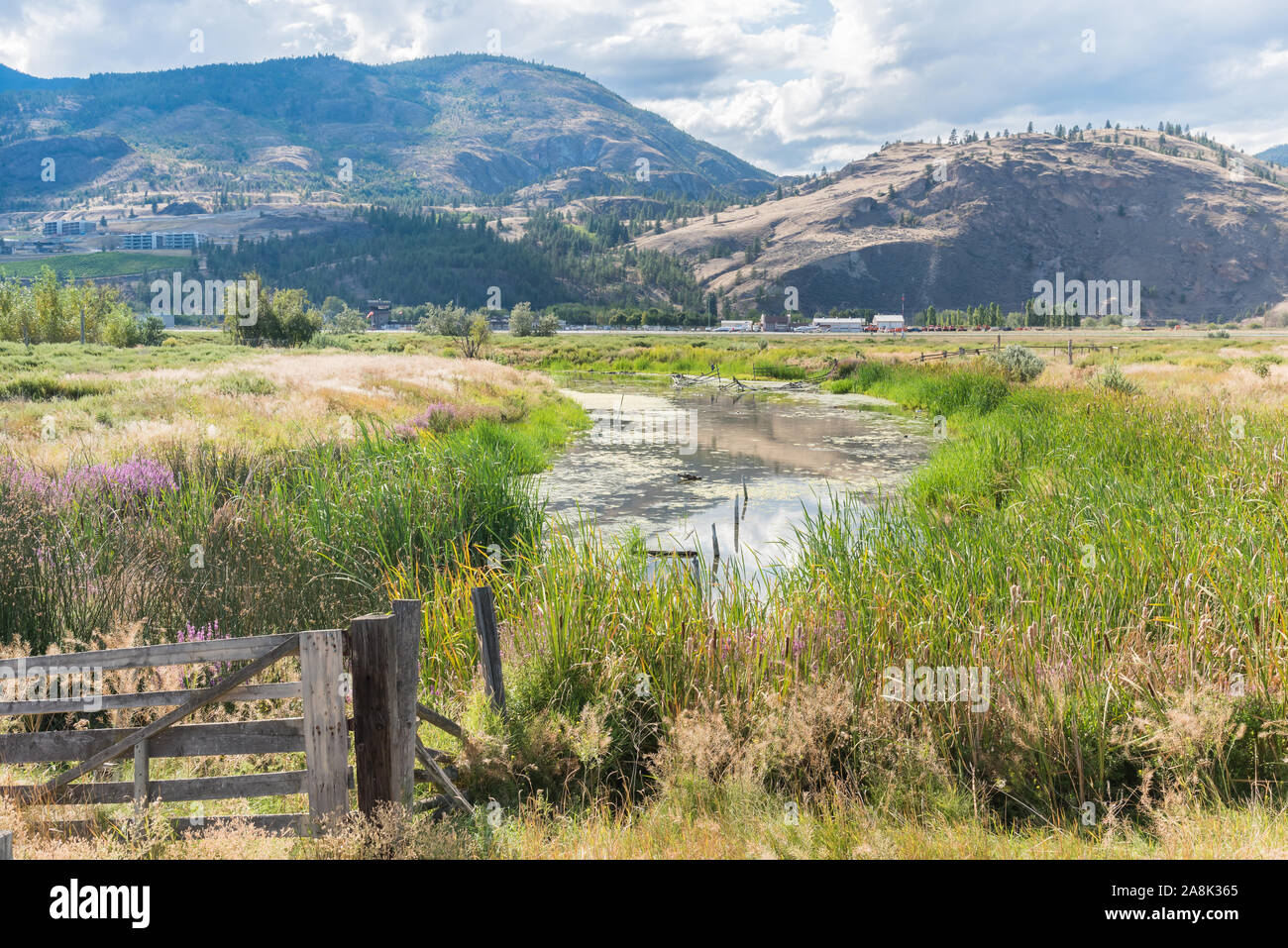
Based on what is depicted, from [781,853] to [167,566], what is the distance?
6.59 metres

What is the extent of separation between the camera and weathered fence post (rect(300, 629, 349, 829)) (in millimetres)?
4102

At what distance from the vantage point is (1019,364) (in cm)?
2975

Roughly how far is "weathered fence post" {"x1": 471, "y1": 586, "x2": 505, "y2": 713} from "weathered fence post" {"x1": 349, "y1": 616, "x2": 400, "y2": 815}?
63.8 inches

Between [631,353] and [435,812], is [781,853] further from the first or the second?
[631,353]

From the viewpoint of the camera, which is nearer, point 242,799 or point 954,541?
point 242,799

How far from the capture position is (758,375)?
50.1 meters

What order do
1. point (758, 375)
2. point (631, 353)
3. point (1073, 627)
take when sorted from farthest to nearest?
1. point (631, 353)
2. point (758, 375)
3. point (1073, 627)

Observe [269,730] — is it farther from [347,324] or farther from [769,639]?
[347,324]

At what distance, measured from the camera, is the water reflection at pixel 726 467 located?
14.2 meters

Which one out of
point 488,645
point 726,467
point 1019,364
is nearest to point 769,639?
point 488,645

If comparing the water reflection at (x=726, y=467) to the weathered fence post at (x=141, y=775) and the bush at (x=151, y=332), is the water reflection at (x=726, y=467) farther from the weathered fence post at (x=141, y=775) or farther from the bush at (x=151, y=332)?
the bush at (x=151, y=332)

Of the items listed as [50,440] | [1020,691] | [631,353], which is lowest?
[1020,691]

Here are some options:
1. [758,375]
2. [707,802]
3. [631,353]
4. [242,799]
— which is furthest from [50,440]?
[631,353]

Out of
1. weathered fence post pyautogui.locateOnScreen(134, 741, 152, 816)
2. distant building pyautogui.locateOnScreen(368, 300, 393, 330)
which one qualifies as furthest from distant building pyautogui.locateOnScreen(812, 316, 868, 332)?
weathered fence post pyautogui.locateOnScreen(134, 741, 152, 816)
